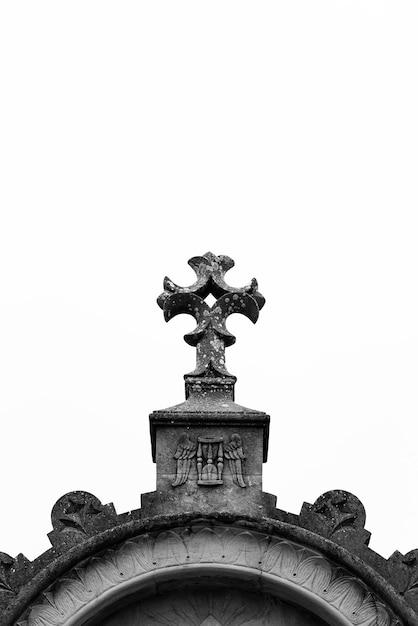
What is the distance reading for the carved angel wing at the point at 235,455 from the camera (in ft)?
49.1

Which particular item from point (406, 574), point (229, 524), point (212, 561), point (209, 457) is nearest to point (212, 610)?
point (212, 561)

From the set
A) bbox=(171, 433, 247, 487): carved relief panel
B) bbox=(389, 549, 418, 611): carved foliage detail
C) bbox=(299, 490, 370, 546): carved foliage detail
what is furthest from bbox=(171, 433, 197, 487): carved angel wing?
bbox=(389, 549, 418, 611): carved foliage detail

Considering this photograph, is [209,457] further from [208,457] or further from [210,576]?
[210,576]

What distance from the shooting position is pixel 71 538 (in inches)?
576

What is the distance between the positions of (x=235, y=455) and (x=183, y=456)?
39cm

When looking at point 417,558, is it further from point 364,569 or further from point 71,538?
point 71,538

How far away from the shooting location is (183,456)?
15.0 m

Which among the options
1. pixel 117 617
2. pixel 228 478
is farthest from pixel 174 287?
pixel 117 617

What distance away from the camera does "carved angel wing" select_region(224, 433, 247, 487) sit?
1497 centimetres

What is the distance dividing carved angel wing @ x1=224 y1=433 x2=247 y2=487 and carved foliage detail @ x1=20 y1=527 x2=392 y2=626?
57 cm

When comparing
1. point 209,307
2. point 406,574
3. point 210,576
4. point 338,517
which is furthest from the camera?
point 209,307

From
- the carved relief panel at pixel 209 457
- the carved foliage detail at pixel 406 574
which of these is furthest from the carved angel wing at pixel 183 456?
the carved foliage detail at pixel 406 574

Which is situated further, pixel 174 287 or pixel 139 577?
pixel 174 287

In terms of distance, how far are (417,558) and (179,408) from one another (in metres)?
2.16
